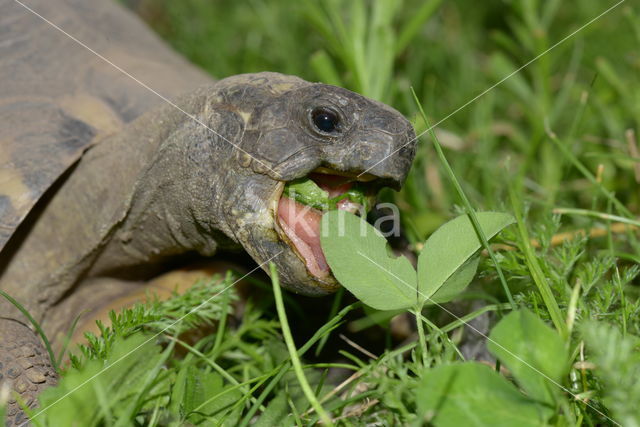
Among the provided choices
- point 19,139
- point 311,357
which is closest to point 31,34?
point 19,139

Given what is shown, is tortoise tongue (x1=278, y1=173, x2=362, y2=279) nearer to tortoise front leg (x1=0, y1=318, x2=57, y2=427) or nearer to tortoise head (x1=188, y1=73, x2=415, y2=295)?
tortoise head (x1=188, y1=73, x2=415, y2=295)

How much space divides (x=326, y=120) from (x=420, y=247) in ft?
1.93

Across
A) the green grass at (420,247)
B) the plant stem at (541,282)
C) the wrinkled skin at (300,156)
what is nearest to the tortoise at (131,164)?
the wrinkled skin at (300,156)

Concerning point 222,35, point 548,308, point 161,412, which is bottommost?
point 548,308

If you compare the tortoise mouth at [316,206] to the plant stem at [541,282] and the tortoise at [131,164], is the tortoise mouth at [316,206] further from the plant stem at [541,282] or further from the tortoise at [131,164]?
the plant stem at [541,282]

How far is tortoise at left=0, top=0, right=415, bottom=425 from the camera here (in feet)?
5.42

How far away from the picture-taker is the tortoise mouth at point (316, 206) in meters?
1.64

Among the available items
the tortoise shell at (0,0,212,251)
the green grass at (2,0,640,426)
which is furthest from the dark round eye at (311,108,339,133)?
the tortoise shell at (0,0,212,251)

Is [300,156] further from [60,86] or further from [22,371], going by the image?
[60,86]

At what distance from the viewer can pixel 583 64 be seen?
3.54 m

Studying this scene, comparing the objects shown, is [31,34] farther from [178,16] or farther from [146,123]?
[178,16]

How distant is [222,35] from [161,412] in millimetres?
2730

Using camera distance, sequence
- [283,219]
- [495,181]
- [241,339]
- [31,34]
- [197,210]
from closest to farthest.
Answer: [283,219], [197,210], [241,339], [31,34], [495,181]

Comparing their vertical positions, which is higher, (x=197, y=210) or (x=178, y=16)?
(x=178, y=16)
